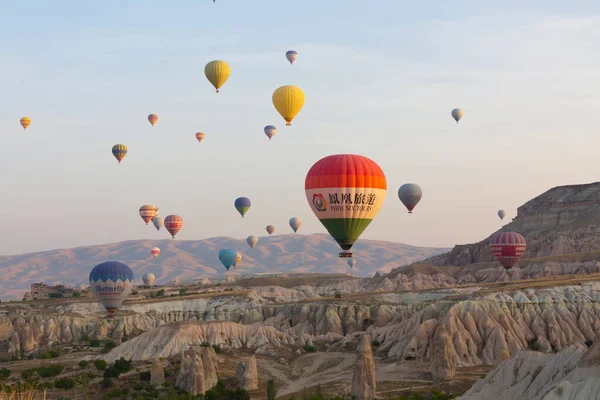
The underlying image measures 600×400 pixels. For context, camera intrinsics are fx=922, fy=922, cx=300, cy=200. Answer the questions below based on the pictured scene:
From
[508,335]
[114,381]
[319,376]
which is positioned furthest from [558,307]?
[114,381]

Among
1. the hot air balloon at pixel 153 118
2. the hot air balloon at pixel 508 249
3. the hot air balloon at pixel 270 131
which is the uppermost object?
the hot air balloon at pixel 153 118

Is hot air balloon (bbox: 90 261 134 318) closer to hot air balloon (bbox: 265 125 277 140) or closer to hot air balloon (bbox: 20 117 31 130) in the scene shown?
hot air balloon (bbox: 265 125 277 140)

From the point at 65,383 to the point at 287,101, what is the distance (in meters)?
41.4

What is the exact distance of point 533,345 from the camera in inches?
4281

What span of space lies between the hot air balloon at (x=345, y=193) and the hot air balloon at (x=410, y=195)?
223 ft

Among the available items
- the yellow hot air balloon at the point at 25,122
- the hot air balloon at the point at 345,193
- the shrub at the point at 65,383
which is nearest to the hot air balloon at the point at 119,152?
the yellow hot air balloon at the point at 25,122

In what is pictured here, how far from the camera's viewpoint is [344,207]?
88188mm

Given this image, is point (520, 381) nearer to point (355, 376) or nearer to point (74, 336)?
point (355, 376)

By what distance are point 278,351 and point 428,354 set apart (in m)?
20.9

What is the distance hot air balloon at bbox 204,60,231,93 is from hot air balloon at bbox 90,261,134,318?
95.4 feet

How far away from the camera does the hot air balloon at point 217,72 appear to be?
429 ft

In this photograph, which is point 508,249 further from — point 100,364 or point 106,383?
point 106,383

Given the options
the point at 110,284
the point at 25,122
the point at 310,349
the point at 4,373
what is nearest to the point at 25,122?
the point at 25,122

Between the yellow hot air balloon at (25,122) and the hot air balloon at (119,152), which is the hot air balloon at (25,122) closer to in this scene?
the yellow hot air balloon at (25,122)
